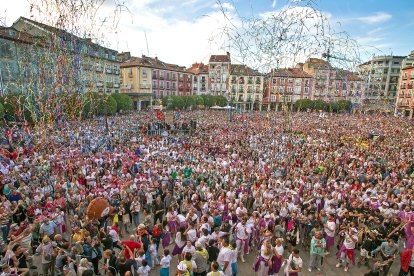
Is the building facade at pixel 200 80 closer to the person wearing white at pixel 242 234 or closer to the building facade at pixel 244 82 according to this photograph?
the building facade at pixel 244 82

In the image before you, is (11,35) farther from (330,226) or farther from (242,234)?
(330,226)

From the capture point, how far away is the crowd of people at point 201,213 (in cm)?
588

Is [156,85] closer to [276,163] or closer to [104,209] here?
[276,163]

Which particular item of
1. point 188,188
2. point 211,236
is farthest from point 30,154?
point 211,236

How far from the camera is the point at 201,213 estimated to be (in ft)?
27.8

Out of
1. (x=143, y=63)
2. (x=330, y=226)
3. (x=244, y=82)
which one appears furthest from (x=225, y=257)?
(x=244, y=82)

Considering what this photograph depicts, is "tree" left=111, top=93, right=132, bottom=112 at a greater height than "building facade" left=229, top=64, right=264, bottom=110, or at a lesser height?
lesser

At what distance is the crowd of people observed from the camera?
5.88 metres

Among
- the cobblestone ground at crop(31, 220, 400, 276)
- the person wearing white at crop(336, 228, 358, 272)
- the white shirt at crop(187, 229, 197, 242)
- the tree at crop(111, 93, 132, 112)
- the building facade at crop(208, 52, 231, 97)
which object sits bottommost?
the cobblestone ground at crop(31, 220, 400, 276)

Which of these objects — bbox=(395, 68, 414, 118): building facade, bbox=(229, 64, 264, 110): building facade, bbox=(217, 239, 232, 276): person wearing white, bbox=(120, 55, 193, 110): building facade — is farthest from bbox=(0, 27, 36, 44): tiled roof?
bbox=(395, 68, 414, 118): building facade

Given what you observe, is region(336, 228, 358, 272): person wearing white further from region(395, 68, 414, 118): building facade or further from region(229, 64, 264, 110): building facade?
region(395, 68, 414, 118): building facade

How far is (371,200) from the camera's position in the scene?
8836 mm

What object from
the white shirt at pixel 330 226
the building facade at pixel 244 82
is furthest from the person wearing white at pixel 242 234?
the building facade at pixel 244 82

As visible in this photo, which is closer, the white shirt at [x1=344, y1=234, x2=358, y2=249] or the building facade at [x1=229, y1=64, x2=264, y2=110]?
the white shirt at [x1=344, y1=234, x2=358, y2=249]
